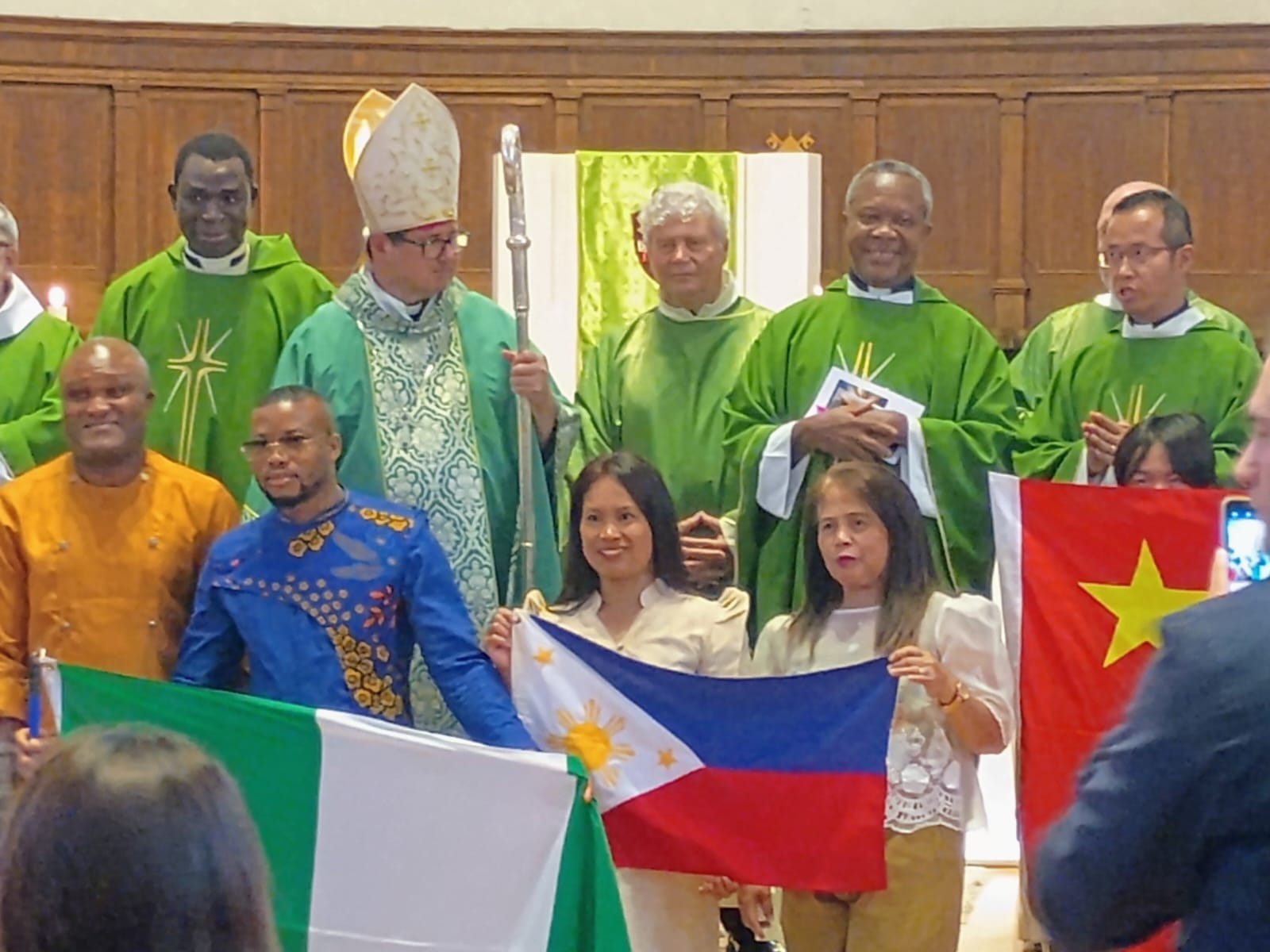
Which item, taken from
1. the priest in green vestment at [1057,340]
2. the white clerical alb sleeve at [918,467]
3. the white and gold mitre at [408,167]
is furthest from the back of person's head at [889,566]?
the priest in green vestment at [1057,340]

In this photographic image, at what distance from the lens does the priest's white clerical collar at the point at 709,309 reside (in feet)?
15.3

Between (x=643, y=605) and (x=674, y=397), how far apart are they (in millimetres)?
1099

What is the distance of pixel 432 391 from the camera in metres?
4.02

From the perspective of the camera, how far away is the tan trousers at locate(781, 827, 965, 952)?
3326mm

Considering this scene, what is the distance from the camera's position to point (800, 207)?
7.37 metres

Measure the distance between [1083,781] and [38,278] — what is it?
8.49 meters

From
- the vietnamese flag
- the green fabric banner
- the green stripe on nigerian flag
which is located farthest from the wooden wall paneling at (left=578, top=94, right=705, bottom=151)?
the green stripe on nigerian flag

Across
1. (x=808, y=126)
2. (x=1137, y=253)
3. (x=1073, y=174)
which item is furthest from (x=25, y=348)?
(x=1073, y=174)

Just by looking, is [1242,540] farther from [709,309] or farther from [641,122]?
[641,122]

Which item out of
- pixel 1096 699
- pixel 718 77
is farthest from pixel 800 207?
pixel 1096 699

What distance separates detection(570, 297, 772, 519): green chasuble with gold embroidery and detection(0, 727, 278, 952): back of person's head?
10.1 feet

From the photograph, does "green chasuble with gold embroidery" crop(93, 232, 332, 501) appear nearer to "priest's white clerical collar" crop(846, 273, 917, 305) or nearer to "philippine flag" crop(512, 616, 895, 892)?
"priest's white clerical collar" crop(846, 273, 917, 305)

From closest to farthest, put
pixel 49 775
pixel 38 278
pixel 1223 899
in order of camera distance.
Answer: pixel 49 775 < pixel 1223 899 < pixel 38 278

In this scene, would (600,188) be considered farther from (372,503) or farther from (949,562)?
(372,503)
